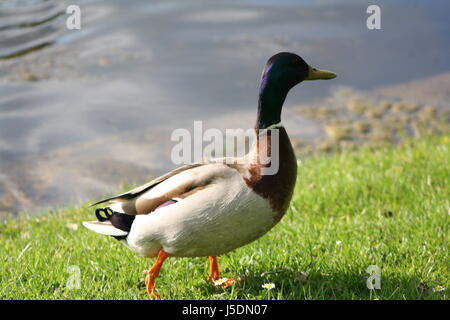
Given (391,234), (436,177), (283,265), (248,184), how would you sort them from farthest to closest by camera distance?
1. (436,177)
2. (391,234)
3. (283,265)
4. (248,184)

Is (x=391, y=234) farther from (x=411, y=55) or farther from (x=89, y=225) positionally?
(x=411, y=55)

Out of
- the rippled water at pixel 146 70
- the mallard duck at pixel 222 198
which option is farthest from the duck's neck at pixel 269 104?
the rippled water at pixel 146 70

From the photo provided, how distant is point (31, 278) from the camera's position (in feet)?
12.7

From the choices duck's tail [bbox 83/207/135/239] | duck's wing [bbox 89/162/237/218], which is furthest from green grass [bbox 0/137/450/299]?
duck's wing [bbox 89/162/237/218]

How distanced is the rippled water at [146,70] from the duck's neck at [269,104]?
10.0 feet

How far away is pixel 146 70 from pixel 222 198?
6.60 metres

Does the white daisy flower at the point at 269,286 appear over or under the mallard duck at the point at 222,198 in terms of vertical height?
under

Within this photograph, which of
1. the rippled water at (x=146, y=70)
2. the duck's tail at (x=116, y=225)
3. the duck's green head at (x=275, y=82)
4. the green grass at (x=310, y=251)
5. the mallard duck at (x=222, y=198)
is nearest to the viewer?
the mallard duck at (x=222, y=198)

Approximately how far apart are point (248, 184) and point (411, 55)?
7420 mm

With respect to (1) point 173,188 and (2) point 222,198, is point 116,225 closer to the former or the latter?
(1) point 173,188

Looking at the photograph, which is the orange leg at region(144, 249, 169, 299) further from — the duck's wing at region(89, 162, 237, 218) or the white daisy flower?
the white daisy flower

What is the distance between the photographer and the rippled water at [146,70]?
23.4 ft

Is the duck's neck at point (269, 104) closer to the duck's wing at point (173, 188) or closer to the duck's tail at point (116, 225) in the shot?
the duck's wing at point (173, 188)

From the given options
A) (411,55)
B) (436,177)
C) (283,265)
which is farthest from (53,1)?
(283,265)
